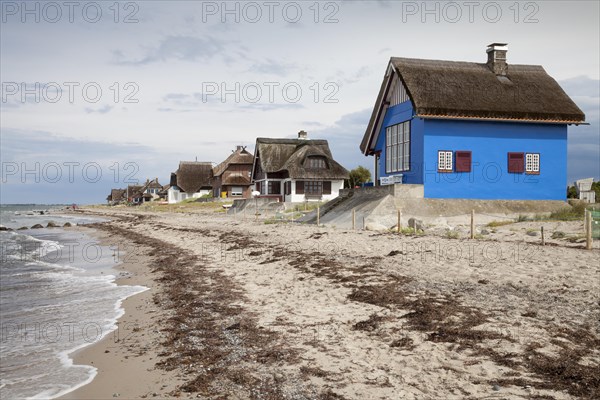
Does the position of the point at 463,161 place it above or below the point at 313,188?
above

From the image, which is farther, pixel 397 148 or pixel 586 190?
pixel 586 190

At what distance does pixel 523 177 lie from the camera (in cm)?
2408

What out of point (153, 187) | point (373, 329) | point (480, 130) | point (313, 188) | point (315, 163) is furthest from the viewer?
point (153, 187)

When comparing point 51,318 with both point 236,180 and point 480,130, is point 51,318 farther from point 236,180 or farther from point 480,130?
point 236,180

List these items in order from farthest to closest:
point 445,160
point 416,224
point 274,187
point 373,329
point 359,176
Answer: point 359,176
point 274,187
point 445,160
point 416,224
point 373,329

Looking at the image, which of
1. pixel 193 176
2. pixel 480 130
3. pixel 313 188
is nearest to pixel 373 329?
pixel 480 130

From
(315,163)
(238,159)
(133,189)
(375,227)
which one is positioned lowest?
(375,227)

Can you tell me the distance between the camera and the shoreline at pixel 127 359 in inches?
232

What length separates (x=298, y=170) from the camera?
49.2 meters

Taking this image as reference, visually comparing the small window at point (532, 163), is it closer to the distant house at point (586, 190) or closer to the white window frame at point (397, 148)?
the distant house at point (586, 190)

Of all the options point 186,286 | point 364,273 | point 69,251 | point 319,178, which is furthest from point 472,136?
point 319,178

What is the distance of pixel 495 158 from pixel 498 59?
6.00m

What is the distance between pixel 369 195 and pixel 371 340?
61.6 ft

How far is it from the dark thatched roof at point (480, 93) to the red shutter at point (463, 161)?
1.75 m
